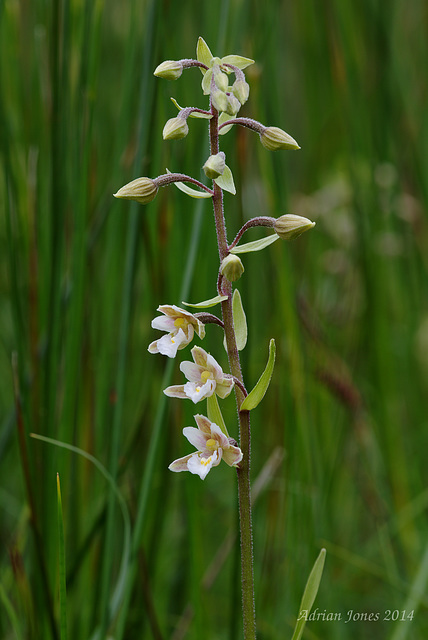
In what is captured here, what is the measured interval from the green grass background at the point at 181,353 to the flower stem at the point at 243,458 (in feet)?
1.14

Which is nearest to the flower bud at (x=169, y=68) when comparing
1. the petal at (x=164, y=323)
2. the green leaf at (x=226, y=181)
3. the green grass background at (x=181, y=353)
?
the green leaf at (x=226, y=181)

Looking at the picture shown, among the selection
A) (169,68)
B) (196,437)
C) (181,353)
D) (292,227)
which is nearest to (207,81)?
(169,68)

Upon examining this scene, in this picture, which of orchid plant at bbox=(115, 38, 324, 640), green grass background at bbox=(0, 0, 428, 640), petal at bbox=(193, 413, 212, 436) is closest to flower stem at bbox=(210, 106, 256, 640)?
orchid plant at bbox=(115, 38, 324, 640)

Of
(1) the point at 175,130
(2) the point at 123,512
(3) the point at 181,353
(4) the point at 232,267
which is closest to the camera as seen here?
(4) the point at 232,267

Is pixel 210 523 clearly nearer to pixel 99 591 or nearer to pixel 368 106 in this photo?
pixel 99 591

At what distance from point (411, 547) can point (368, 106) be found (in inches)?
75.6

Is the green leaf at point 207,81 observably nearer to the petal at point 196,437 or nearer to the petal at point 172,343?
the petal at point 172,343

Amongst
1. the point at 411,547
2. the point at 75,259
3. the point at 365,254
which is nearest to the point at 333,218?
the point at 365,254

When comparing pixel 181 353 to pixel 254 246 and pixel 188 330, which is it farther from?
pixel 254 246

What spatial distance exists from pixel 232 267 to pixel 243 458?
32cm

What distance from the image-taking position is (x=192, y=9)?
323cm

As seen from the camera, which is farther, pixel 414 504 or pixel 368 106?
pixel 368 106

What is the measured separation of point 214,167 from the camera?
A: 120cm

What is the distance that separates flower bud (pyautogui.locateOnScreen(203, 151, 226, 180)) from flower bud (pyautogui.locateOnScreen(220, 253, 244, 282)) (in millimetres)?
139
